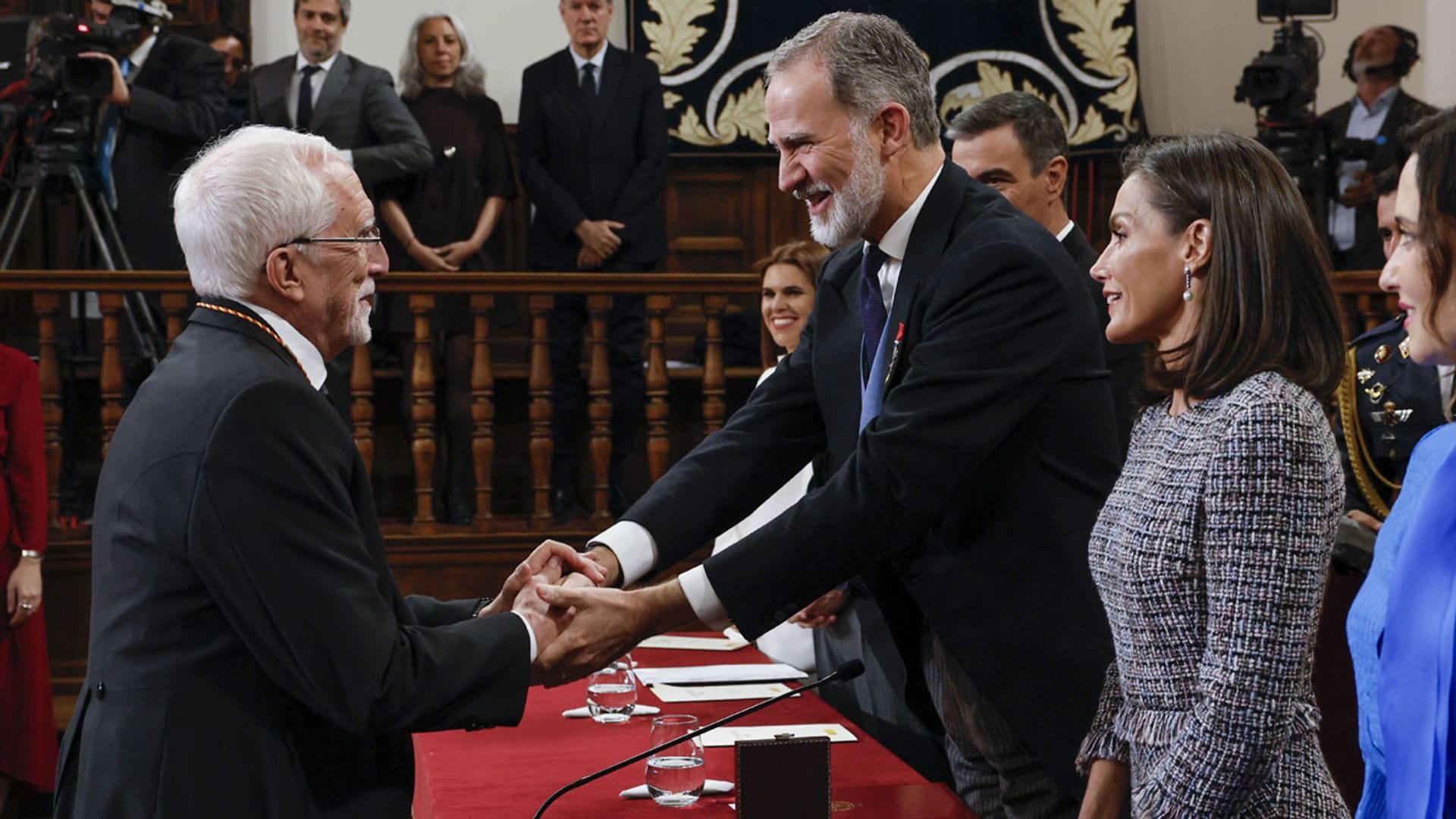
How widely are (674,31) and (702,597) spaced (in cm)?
534

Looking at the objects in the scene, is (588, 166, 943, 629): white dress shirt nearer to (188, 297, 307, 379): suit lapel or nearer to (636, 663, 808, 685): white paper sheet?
(636, 663, 808, 685): white paper sheet

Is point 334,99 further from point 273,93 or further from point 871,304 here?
point 871,304

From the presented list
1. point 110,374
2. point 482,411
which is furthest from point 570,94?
point 110,374

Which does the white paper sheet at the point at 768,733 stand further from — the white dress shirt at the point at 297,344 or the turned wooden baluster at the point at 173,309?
the turned wooden baluster at the point at 173,309

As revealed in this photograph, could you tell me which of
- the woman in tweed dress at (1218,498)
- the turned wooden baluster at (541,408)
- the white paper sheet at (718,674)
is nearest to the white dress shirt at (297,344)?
the woman in tweed dress at (1218,498)

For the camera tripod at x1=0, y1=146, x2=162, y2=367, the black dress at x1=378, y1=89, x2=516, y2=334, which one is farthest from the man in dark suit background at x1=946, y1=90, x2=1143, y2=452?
the camera tripod at x1=0, y1=146, x2=162, y2=367

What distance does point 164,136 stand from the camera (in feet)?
17.1

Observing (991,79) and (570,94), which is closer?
(570,94)

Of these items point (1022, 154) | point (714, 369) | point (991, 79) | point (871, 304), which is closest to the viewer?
point (871, 304)

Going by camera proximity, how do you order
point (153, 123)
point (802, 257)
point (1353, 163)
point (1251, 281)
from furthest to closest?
1. point (1353, 163)
2. point (153, 123)
3. point (802, 257)
4. point (1251, 281)

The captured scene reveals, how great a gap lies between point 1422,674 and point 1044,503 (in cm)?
76

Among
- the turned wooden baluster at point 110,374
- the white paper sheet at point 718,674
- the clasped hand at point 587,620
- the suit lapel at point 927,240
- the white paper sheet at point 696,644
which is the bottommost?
the white paper sheet at point 696,644

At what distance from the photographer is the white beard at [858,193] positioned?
2277 millimetres

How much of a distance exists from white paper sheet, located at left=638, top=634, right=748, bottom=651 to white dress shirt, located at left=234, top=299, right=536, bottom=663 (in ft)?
4.99
